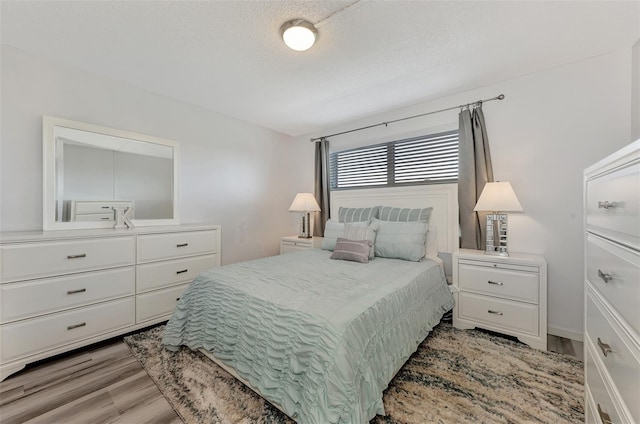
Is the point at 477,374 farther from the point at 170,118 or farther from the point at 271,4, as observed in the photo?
the point at 170,118

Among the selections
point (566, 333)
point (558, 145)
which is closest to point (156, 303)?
point (566, 333)

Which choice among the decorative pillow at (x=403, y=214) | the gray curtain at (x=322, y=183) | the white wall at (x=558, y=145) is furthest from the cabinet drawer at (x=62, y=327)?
the white wall at (x=558, y=145)

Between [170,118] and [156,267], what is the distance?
1.67 meters

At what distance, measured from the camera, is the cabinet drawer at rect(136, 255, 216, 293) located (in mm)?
2330

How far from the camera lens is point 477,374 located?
5.60 feet

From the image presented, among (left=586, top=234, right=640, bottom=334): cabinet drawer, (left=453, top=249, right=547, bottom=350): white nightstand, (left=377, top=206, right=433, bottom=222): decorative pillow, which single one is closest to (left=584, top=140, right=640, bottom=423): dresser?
(left=586, top=234, right=640, bottom=334): cabinet drawer

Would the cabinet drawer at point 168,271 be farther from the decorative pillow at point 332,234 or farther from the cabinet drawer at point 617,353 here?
the cabinet drawer at point 617,353

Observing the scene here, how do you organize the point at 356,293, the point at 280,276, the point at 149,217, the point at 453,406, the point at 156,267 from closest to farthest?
1. the point at 453,406
2. the point at 356,293
3. the point at 280,276
4. the point at 156,267
5. the point at 149,217

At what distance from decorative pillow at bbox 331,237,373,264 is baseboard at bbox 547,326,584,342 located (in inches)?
69.9

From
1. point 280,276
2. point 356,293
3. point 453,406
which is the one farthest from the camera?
point 280,276

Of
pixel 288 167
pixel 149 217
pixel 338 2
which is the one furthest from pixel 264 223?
pixel 338 2

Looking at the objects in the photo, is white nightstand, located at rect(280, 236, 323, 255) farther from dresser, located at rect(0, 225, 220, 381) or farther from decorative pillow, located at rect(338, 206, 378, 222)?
dresser, located at rect(0, 225, 220, 381)

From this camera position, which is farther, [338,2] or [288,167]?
[288,167]

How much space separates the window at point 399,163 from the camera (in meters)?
2.92
